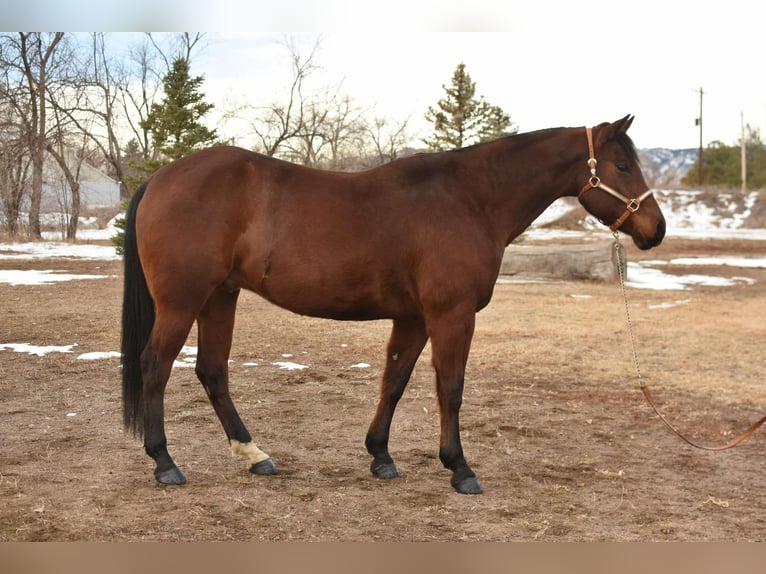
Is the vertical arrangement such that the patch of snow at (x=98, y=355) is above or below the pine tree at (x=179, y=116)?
below

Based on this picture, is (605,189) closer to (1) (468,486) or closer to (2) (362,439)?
(1) (468,486)

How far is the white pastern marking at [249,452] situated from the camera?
11.1 feet

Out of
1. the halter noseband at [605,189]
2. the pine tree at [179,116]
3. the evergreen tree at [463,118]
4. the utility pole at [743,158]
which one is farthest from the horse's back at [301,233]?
the utility pole at [743,158]

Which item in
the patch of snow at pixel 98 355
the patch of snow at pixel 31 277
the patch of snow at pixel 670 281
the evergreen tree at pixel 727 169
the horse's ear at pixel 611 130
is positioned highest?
the evergreen tree at pixel 727 169

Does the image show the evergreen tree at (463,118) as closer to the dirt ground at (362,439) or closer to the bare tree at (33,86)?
the dirt ground at (362,439)

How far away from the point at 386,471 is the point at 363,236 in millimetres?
1087

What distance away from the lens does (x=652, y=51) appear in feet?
16.5

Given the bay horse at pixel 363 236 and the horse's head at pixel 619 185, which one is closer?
the bay horse at pixel 363 236

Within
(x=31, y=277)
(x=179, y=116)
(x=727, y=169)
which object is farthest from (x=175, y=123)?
(x=727, y=169)

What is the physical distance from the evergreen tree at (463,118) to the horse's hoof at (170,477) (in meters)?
4.01

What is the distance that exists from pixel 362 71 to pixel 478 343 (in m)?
2.75

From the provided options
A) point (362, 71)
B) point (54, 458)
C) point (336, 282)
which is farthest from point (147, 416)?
point (362, 71)

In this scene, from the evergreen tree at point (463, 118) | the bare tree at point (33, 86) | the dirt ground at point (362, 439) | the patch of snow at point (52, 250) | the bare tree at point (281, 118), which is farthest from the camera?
the evergreen tree at point (463, 118)
